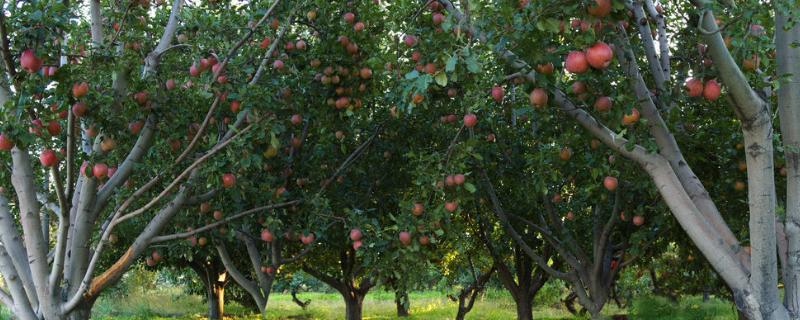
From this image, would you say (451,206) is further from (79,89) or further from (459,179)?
(79,89)

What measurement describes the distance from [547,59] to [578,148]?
10.3 ft

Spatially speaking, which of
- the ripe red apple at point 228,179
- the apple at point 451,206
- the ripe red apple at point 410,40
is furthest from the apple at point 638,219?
the ripe red apple at point 228,179

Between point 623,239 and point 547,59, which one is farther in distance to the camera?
point 623,239

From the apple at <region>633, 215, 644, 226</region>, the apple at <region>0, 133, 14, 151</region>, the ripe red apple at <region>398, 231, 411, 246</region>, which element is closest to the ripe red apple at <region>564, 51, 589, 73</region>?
the ripe red apple at <region>398, 231, 411, 246</region>

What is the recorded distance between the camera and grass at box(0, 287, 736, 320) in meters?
16.2

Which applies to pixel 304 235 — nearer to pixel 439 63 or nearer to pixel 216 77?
pixel 216 77

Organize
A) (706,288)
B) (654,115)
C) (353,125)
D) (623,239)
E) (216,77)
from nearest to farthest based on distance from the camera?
(654,115) → (216,77) → (353,125) → (623,239) → (706,288)

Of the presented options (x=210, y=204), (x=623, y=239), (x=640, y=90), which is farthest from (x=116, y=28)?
(x=623, y=239)

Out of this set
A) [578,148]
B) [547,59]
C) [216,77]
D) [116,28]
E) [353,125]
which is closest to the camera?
[547,59]

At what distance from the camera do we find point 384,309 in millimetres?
23875

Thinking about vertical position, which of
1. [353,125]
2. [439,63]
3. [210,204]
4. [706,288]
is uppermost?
[353,125]

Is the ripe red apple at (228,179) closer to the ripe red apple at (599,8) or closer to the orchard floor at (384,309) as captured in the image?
the ripe red apple at (599,8)

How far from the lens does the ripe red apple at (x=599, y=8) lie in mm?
3072

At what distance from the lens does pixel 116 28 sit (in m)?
5.27
